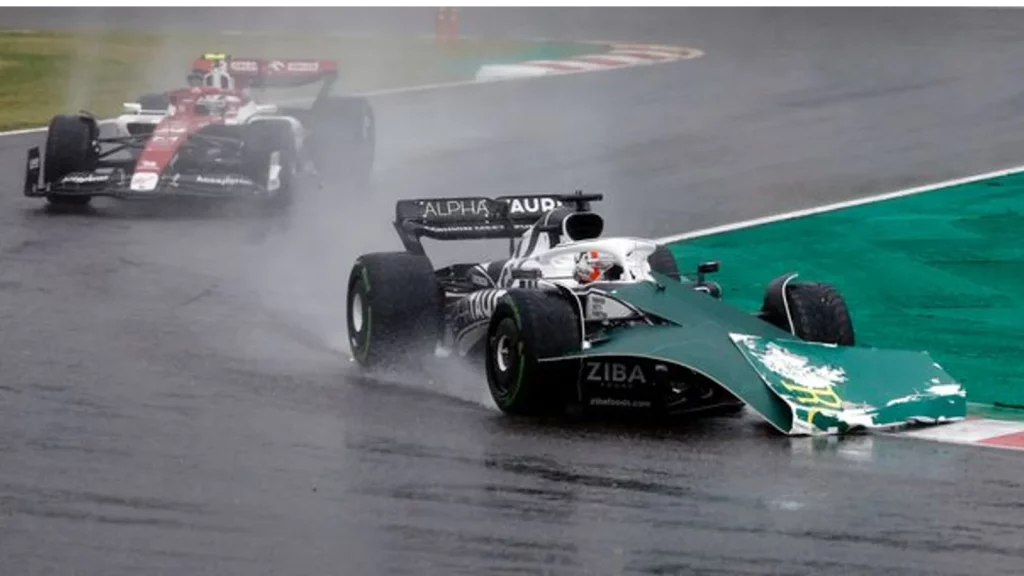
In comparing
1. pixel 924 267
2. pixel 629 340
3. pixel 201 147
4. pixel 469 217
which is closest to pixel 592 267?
pixel 629 340

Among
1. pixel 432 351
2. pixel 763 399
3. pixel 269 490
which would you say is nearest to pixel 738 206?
pixel 432 351

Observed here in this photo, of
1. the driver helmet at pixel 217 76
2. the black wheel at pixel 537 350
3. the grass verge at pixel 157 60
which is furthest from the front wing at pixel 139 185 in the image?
the black wheel at pixel 537 350

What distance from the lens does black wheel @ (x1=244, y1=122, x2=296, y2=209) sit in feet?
62.9

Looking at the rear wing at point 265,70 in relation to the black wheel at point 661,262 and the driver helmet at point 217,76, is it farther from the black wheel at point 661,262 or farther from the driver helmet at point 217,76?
the black wheel at point 661,262

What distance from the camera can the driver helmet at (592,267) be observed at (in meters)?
11.6

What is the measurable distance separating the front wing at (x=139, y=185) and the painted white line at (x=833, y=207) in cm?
378

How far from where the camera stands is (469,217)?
43.6ft

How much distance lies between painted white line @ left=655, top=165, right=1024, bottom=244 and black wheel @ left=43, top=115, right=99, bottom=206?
5155mm

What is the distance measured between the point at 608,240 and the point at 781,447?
212 cm

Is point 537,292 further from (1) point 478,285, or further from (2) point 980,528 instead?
(2) point 980,528

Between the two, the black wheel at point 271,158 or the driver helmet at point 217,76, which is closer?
the black wheel at point 271,158

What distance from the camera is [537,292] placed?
36.2ft

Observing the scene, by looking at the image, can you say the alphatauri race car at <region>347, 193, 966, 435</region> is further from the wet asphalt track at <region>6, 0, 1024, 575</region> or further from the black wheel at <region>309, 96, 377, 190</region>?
the black wheel at <region>309, 96, 377, 190</region>

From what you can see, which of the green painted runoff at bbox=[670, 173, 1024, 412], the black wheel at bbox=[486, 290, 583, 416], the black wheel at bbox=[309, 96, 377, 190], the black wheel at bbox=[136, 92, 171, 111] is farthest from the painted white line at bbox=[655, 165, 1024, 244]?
the black wheel at bbox=[486, 290, 583, 416]
